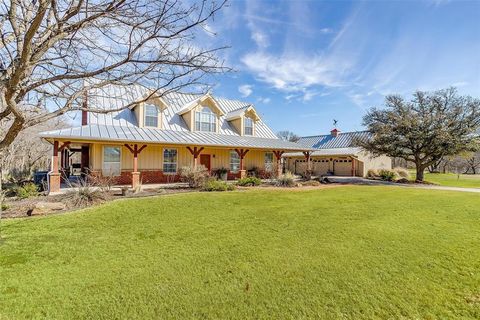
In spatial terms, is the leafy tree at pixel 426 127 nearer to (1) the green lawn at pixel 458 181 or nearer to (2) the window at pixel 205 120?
(1) the green lawn at pixel 458 181

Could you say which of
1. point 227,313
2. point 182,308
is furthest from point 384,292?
point 182,308

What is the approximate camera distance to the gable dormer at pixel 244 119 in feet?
71.3

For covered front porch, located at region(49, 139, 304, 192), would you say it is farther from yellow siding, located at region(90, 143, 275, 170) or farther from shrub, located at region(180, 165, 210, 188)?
shrub, located at region(180, 165, 210, 188)

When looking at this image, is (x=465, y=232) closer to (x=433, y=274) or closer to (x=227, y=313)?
(x=433, y=274)

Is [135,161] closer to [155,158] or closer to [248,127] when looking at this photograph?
[155,158]

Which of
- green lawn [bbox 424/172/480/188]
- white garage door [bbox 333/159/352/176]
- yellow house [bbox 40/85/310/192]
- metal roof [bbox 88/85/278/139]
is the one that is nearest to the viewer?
yellow house [bbox 40/85/310/192]

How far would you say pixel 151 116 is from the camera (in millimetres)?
17891

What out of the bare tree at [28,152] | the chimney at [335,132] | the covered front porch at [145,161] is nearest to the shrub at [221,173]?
the covered front porch at [145,161]

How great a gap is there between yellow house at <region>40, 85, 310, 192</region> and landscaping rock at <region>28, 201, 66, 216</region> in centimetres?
383

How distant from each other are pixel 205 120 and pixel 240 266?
16.2 metres

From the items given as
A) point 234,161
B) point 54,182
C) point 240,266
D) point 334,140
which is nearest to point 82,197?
point 54,182

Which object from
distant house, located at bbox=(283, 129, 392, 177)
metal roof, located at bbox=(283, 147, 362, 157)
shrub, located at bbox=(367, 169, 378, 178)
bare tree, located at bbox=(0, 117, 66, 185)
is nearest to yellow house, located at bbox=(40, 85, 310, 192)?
distant house, located at bbox=(283, 129, 392, 177)

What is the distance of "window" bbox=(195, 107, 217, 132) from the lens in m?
19.7

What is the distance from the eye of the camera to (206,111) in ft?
66.3
